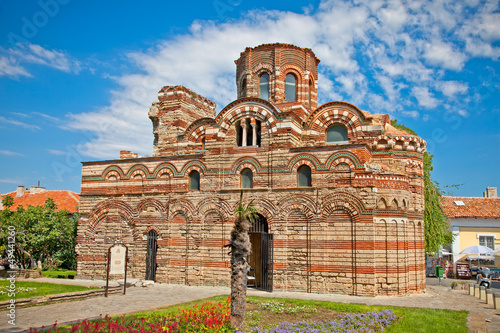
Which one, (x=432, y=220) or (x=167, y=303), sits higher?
(x=432, y=220)

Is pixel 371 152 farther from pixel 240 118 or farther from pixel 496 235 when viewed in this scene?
pixel 496 235

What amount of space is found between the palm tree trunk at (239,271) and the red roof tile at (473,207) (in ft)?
72.9

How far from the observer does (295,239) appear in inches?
607

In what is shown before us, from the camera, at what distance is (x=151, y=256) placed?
58.2ft

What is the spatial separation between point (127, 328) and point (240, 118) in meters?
10.7

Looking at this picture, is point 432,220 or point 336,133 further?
point 432,220

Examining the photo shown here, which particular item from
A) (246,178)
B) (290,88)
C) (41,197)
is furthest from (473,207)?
(41,197)

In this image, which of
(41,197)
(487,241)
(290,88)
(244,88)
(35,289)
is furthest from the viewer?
(41,197)

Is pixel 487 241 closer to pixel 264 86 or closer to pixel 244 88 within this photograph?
pixel 264 86

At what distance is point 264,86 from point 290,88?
1.34 metres

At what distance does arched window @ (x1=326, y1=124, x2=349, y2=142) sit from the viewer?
58.1 ft

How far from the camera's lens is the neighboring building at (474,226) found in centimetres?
2731

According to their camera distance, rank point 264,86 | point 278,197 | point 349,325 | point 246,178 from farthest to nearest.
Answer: point 264,86 < point 246,178 < point 278,197 < point 349,325

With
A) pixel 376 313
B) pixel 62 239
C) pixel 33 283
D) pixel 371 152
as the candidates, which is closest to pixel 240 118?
pixel 371 152
